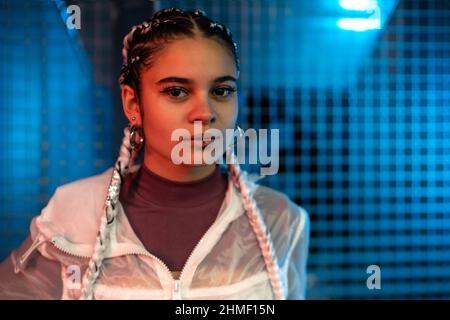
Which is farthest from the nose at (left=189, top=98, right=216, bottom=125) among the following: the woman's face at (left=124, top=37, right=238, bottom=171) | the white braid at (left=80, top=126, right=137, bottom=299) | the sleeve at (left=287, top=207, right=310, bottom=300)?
the sleeve at (left=287, top=207, right=310, bottom=300)

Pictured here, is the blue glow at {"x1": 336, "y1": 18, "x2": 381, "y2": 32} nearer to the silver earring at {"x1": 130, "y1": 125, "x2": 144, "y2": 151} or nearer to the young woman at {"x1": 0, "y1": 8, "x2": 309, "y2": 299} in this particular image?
the young woman at {"x1": 0, "y1": 8, "x2": 309, "y2": 299}

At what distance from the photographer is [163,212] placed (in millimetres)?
763

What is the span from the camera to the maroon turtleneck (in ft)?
2.49

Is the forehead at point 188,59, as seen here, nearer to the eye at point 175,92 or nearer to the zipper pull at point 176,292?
the eye at point 175,92

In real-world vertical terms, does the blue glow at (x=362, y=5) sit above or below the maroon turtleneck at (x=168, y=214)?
above

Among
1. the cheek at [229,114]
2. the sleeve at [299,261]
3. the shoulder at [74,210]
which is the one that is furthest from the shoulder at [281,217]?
the shoulder at [74,210]

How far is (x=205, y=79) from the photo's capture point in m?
0.73

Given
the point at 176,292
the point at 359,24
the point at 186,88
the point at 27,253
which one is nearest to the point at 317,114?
the point at 359,24

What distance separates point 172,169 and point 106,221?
11cm

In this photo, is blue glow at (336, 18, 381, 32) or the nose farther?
blue glow at (336, 18, 381, 32)

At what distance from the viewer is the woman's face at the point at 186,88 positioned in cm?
73

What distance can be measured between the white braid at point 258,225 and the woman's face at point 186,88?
8cm

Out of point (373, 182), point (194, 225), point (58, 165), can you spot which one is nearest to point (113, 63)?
point (58, 165)

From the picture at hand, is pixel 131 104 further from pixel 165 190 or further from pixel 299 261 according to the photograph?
pixel 299 261
